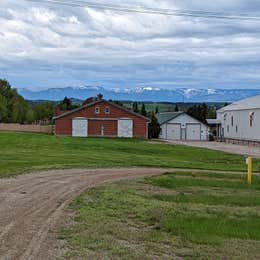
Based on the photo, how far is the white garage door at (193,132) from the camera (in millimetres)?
91500

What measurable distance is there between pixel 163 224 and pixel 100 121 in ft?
219

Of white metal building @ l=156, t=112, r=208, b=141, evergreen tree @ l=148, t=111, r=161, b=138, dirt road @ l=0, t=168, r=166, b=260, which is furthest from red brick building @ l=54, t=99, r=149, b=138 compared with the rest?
dirt road @ l=0, t=168, r=166, b=260

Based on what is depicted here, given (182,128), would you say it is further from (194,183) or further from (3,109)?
(194,183)

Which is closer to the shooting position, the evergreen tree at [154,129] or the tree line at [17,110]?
the evergreen tree at [154,129]

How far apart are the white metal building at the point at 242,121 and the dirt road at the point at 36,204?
5358 centimetres

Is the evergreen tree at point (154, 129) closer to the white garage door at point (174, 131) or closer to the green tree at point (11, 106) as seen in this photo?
the white garage door at point (174, 131)

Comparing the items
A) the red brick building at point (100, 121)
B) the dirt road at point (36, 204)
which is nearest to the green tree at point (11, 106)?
the red brick building at point (100, 121)

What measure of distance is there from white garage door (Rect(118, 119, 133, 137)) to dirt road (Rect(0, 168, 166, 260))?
53215 millimetres

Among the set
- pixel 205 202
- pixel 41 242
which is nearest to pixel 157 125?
pixel 205 202

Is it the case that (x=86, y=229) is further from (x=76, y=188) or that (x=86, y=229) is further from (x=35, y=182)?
(x=35, y=182)

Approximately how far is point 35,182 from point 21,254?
10555 millimetres

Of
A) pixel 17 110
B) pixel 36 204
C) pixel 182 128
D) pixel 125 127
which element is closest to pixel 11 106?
pixel 17 110

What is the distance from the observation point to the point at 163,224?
37.2 ft

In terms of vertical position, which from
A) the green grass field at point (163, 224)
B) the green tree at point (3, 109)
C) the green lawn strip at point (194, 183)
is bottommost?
the green grass field at point (163, 224)
